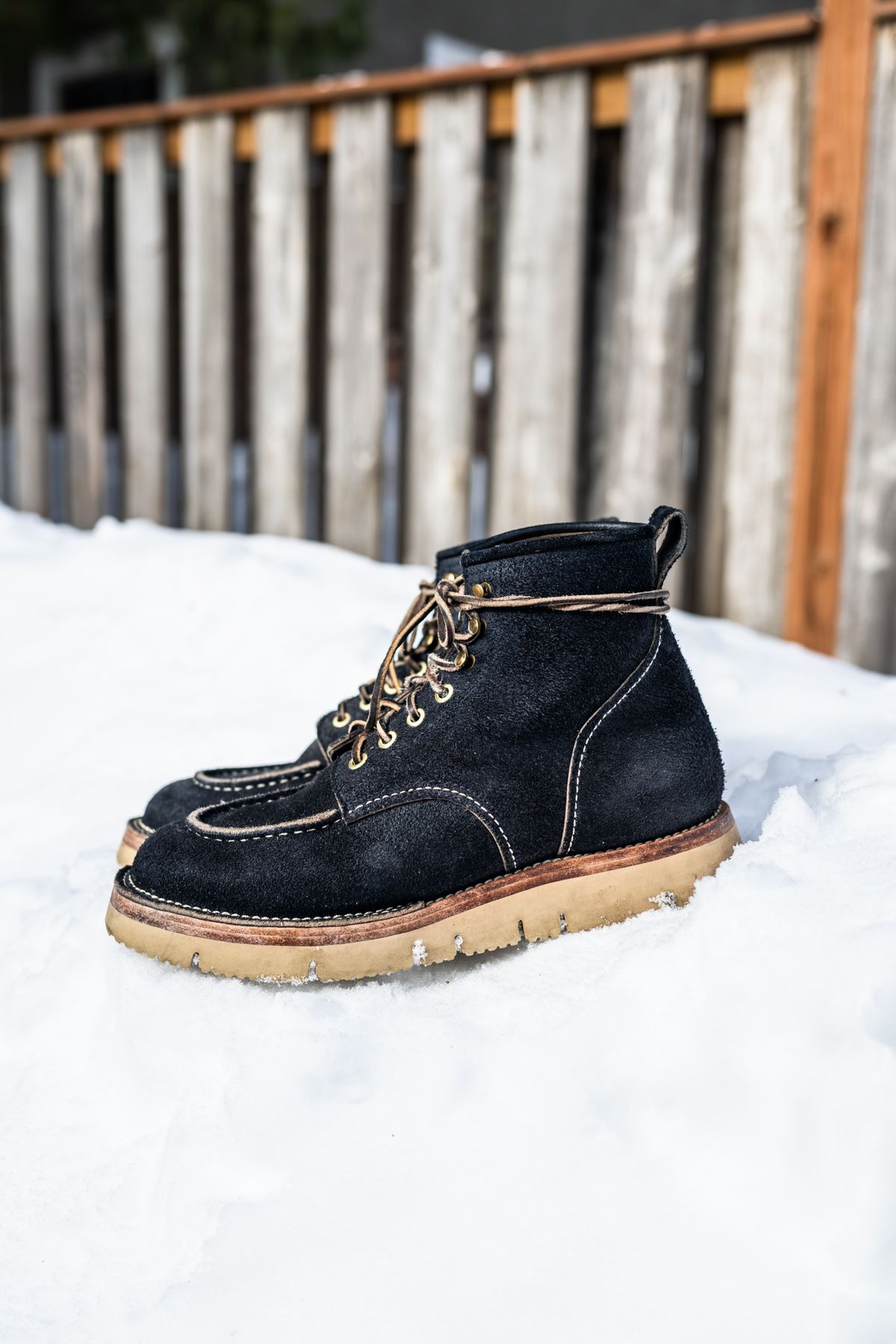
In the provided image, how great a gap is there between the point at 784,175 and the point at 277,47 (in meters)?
5.56

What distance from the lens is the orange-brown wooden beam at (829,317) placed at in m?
2.56

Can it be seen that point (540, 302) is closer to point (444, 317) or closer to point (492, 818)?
point (444, 317)

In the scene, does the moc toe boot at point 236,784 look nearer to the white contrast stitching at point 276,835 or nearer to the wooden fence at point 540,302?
the white contrast stitching at point 276,835

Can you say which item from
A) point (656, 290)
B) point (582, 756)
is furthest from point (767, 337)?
point (582, 756)

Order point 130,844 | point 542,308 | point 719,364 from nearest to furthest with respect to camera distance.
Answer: point 130,844
point 719,364
point 542,308

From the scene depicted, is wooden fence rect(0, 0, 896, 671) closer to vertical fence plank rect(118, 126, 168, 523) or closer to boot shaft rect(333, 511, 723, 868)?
vertical fence plank rect(118, 126, 168, 523)

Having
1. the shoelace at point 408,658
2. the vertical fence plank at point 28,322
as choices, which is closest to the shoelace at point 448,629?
the shoelace at point 408,658

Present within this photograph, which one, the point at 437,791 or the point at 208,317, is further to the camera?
the point at 208,317

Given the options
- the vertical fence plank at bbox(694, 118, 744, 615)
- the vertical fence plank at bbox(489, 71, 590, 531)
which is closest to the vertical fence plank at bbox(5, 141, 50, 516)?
the vertical fence plank at bbox(489, 71, 590, 531)

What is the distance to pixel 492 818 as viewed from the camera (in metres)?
1.38

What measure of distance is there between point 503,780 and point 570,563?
28 cm

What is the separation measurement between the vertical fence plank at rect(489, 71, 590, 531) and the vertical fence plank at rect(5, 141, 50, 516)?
1.98 m

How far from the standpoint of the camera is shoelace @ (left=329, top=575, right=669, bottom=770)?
54.7 inches

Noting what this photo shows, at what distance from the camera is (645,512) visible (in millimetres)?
2951
